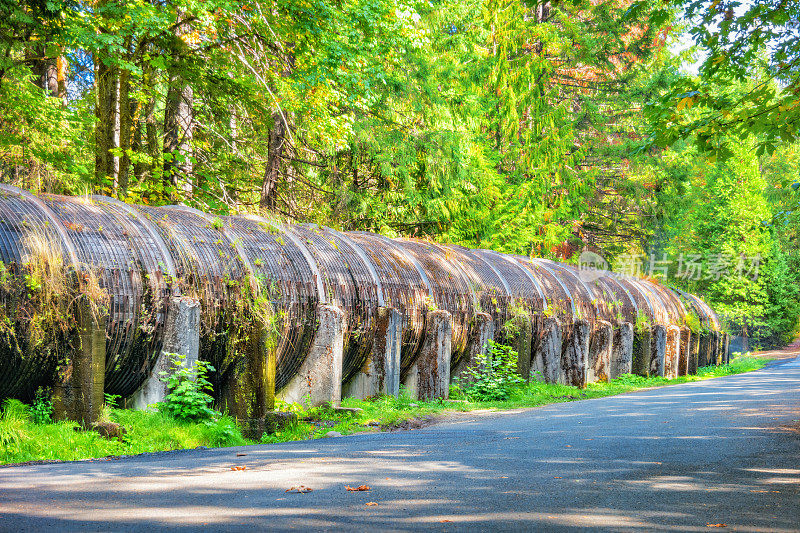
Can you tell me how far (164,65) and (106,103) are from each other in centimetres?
199

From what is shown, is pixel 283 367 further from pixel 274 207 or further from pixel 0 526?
pixel 274 207

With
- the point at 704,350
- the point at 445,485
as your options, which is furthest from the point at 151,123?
the point at 704,350

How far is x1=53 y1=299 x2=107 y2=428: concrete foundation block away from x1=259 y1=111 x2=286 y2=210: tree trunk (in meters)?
10.5

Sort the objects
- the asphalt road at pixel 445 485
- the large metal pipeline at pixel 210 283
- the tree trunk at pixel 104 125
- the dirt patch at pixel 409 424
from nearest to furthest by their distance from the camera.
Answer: the asphalt road at pixel 445 485
the large metal pipeline at pixel 210 283
the dirt patch at pixel 409 424
the tree trunk at pixel 104 125

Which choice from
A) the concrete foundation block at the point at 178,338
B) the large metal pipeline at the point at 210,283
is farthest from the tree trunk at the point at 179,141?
the concrete foundation block at the point at 178,338

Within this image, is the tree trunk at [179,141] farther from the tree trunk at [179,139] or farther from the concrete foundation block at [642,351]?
the concrete foundation block at [642,351]

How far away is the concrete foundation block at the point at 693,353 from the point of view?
27.1 meters

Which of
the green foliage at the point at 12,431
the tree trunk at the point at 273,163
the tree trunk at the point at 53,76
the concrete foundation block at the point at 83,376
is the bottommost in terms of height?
the green foliage at the point at 12,431

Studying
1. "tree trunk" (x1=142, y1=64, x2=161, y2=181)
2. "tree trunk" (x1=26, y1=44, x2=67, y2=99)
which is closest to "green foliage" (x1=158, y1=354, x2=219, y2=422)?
"tree trunk" (x1=142, y1=64, x2=161, y2=181)

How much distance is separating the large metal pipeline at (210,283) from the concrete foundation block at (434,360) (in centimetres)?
30

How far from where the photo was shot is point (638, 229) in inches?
1358

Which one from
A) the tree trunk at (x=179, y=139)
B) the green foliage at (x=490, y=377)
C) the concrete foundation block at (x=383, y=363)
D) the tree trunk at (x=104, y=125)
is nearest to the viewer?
the concrete foundation block at (x=383, y=363)

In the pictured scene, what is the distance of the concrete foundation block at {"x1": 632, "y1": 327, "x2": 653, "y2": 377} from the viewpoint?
2203 centimetres

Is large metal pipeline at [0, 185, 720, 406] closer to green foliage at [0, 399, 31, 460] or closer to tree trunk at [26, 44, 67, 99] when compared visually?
green foliage at [0, 399, 31, 460]
